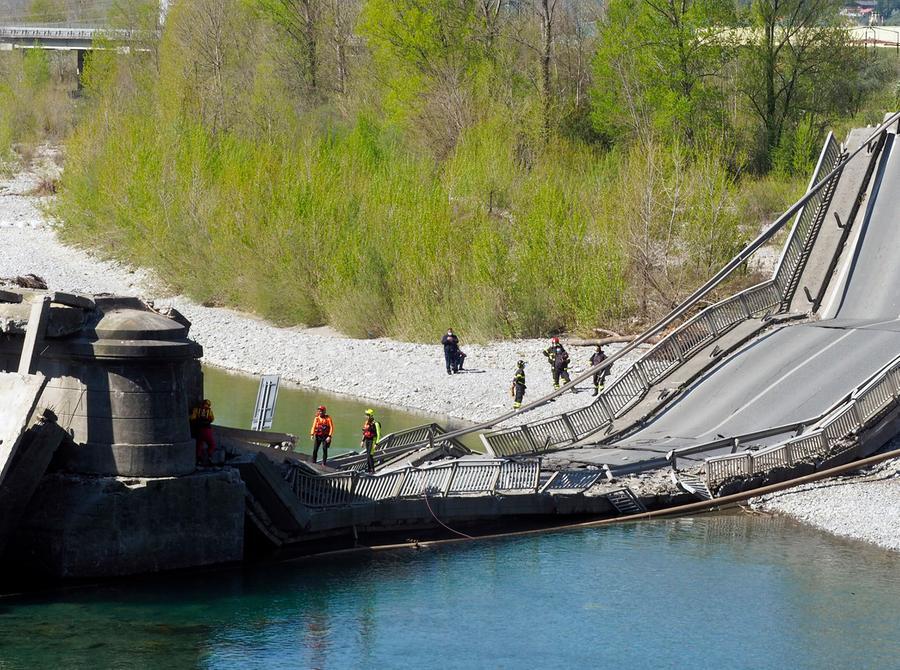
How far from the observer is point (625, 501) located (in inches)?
1078

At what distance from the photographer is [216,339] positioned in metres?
53.1

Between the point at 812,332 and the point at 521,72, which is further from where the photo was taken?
the point at 521,72

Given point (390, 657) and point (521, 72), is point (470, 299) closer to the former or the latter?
point (521, 72)

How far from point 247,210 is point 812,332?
3117cm

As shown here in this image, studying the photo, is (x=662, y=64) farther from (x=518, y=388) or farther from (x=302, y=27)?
(x=518, y=388)

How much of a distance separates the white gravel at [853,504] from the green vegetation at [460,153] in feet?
62.0

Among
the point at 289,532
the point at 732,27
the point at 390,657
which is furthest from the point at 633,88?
the point at 390,657

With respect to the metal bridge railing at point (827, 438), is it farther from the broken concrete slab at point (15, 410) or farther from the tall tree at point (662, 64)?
the tall tree at point (662, 64)

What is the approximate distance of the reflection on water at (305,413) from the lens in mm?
36656

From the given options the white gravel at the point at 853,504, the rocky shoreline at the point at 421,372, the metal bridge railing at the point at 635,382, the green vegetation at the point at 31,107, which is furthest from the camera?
the green vegetation at the point at 31,107

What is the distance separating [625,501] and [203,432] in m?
8.91

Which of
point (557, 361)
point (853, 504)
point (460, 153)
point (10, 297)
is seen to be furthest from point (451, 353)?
point (10, 297)

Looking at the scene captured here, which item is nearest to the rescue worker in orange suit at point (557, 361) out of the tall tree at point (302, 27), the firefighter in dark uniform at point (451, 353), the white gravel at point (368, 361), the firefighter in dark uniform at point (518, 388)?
the white gravel at point (368, 361)

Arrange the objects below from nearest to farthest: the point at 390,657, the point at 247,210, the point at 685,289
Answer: the point at 390,657, the point at 685,289, the point at 247,210
